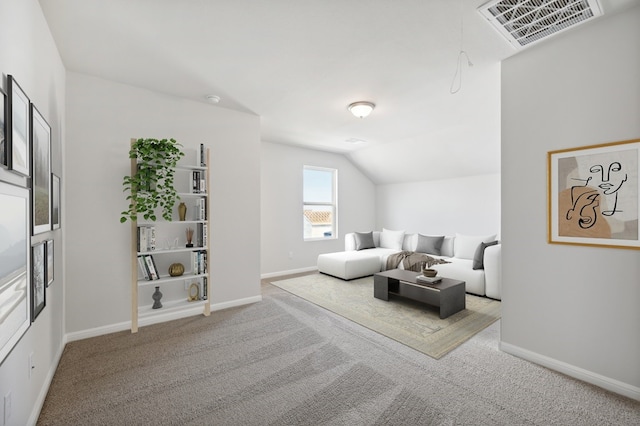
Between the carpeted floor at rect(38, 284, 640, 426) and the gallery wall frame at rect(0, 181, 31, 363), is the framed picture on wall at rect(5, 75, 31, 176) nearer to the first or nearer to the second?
the gallery wall frame at rect(0, 181, 31, 363)

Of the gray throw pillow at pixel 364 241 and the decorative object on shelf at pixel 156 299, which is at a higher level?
the gray throw pillow at pixel 364 241

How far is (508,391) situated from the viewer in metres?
1.98

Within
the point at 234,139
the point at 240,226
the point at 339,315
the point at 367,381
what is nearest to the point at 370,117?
the point at 234,139

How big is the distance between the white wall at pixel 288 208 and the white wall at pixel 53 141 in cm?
316

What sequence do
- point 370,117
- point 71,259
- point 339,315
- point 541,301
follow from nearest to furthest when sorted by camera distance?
point 541,301
point 71,259
point 339,315
point 370,117

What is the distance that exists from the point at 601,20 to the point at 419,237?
4288 mm

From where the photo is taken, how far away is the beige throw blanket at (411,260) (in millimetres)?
4949

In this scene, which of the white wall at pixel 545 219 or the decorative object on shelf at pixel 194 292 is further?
the decorative object on shelf at pixel 194 292

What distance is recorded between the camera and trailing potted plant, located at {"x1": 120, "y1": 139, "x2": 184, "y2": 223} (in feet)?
9.43

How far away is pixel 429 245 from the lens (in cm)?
561

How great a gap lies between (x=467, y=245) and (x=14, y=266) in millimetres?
5415

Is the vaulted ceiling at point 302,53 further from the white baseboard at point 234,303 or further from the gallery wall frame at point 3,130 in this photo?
the white baseboard at point 234,303

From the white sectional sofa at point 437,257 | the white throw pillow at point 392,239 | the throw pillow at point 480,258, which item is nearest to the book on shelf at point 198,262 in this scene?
the white sectional sofa at point 437,257

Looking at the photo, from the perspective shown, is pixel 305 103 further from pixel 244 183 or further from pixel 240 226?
pixel 240 226
